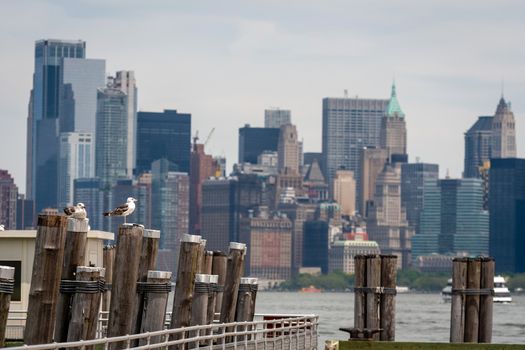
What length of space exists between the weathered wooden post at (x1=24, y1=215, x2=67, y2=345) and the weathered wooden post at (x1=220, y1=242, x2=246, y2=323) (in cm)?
1240

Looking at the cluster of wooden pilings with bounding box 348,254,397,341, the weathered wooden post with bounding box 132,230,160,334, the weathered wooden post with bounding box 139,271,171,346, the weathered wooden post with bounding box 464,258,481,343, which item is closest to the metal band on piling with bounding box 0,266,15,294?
the weathered wooden post with bounding box 132,230,160,334

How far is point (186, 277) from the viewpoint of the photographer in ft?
109

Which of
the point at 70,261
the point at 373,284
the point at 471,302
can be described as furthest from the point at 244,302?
the point at 70,261

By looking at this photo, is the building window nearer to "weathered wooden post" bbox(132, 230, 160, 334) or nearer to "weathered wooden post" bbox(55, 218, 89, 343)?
"weathered wooden post" bbox(132, 230, 160, 334)

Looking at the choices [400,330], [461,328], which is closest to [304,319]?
[461,328]

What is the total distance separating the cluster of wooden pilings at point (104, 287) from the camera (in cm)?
2655

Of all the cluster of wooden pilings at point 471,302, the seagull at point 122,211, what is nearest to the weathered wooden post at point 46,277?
the seagull at point 122,211

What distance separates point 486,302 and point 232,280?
7.65 m

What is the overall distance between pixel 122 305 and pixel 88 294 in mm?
2111

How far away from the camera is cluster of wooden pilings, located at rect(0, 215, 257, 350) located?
26.5 m

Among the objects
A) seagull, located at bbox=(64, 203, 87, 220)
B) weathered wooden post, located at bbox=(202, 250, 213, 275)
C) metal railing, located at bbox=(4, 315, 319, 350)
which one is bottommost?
metal railing, located at bbox=(4, 315, 319, 350)

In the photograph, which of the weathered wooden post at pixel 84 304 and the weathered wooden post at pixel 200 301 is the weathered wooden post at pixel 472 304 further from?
the weathered wooden post at pixel 84 304

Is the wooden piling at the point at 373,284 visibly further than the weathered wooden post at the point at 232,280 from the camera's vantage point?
Yes

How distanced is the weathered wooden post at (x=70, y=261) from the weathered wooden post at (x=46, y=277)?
123 cm
